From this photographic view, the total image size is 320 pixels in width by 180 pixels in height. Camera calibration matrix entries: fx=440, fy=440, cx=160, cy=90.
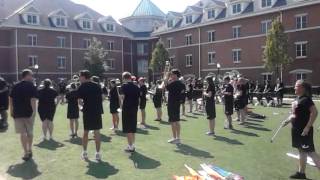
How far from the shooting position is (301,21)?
Result: 45.4 m

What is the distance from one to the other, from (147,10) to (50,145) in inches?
2593

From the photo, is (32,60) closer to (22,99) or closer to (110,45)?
(110,45)

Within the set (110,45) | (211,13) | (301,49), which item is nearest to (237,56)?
(211,13)

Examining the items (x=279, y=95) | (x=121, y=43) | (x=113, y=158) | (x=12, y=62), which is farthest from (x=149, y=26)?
(x=113, y=158)

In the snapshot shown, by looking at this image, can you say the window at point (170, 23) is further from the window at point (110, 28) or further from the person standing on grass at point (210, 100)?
the person standing on grass at point (210, 100)

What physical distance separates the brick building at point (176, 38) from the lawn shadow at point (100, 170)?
3783 centimetres

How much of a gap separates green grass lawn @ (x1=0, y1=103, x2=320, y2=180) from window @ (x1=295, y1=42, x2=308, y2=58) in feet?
102

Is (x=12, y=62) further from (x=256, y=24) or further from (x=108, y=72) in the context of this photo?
(x=256, y=24)

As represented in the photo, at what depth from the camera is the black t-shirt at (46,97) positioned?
13930 mm

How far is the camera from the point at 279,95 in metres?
28.8

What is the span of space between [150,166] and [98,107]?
1.99m

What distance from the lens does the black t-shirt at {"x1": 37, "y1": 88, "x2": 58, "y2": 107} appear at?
13.9 metres

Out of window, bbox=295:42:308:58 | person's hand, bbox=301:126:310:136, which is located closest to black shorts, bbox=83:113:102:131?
person's hand, bbox=301:126:310:136

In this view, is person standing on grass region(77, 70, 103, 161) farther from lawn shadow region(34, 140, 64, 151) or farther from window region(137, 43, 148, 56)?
window region(137, 43, 148, 56)
